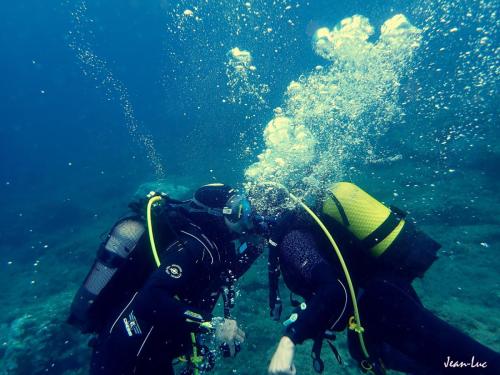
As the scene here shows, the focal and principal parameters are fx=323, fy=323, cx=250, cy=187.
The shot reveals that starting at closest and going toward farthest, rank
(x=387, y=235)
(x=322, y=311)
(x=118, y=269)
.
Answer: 1. (x=322, y=311)
2. (x=387, y=235)
3. (x=118, y=269)

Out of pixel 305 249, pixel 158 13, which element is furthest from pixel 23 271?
pixel 158 13

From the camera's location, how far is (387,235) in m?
2.61

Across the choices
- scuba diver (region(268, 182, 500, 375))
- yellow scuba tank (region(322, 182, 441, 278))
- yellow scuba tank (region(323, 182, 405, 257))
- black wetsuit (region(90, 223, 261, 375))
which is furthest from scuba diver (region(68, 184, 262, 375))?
yellow scuba tank (region(322, 182, 441, 278))

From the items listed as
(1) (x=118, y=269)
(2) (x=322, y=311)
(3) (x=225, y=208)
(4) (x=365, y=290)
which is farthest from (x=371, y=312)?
→ (1) (x=118, y=269)

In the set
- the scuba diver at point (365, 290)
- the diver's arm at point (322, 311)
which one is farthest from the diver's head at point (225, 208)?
the diver's arm at point (322, 311)

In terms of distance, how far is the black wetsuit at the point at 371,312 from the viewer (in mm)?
2273

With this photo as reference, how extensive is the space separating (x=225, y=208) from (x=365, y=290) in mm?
1451

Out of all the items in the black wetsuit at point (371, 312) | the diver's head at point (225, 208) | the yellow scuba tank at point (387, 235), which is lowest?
the black wetsuit at point (371, 312)

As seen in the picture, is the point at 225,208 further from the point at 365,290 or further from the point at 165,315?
the point at 365,290

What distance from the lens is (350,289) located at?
7.89ft

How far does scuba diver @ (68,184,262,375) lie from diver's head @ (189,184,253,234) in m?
0.01

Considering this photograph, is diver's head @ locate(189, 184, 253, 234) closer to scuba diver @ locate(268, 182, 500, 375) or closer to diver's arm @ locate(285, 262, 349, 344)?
scuba diver @ locate(268, 182, 500, 375)

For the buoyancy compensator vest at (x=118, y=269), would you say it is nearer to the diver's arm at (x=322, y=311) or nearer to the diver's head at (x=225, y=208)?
the diver's head at (x=225, y=208)

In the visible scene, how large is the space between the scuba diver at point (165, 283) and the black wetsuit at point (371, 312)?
607 millimetres
